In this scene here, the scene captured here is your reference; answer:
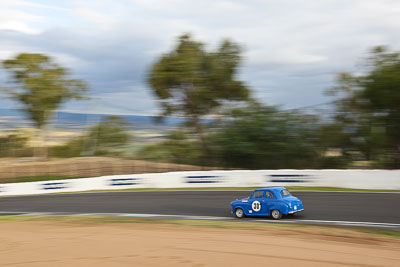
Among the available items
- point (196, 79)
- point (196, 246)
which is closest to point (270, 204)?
point (196, 246)

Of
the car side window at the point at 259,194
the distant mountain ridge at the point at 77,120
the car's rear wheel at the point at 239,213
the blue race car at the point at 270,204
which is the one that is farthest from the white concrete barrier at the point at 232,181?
the distant mountain ridge at the point at 77,120

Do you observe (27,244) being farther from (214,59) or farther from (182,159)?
(214,59)

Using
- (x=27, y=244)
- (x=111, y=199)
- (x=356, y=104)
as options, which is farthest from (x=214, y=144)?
(x=27, y=244)

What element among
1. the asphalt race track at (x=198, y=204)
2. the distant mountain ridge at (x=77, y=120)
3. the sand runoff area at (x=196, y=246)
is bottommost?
the asphalt race track at (x=198, y=204)

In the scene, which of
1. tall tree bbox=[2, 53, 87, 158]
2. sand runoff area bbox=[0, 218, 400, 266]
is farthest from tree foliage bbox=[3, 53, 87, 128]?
sand runoff area bbox=[0, 218, 400, 266]

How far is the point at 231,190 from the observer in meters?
20.2

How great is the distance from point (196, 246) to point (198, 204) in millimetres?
7970

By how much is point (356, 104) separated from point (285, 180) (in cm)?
1069

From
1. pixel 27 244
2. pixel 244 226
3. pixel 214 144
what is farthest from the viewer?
pixel 214 144

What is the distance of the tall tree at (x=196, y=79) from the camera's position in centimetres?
3278

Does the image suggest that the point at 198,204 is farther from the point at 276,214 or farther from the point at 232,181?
the point at 232,181

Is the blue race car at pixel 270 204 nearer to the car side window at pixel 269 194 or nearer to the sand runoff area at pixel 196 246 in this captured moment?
the car side window at pixel 269 194

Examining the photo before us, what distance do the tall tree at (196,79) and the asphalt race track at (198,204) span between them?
1314cm

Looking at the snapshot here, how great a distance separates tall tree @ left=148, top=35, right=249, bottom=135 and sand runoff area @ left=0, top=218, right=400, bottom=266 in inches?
876
